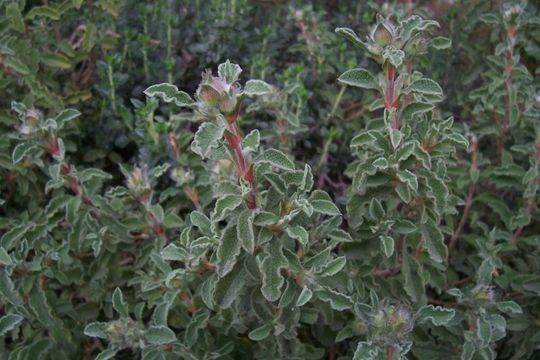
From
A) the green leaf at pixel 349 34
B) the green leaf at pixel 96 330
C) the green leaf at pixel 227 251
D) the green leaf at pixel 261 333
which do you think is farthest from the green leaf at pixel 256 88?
the green leaf at pixel 96 330

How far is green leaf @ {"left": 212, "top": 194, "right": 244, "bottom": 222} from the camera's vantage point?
4.82 ft

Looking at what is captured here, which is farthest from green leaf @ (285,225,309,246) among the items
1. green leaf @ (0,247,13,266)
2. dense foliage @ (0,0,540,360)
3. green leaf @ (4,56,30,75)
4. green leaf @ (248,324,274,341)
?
green leaf @ (4,56,30,75)

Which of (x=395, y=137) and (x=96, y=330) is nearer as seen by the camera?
(x=395, y=137)

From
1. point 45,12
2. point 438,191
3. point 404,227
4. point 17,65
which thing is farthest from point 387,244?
point 45,12

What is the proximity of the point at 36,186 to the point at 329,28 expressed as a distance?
1.70 meters

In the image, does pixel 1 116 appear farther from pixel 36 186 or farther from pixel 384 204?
pixel 384 204

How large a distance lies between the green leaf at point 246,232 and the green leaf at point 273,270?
9 cm

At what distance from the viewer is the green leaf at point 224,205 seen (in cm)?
147

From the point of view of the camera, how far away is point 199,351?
1968mm

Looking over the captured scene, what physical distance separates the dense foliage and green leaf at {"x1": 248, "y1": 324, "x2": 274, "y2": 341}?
0.05 meters

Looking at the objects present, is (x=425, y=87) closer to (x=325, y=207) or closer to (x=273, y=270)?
(x=325, y=207)

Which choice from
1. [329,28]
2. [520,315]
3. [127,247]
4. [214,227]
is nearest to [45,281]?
[127,247]

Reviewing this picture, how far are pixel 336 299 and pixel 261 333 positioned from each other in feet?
0.87

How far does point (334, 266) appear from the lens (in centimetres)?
165
